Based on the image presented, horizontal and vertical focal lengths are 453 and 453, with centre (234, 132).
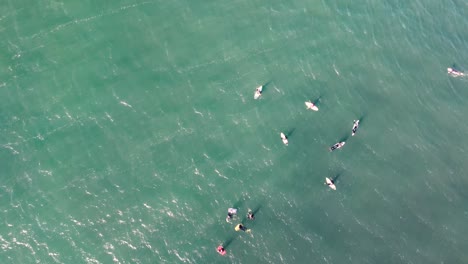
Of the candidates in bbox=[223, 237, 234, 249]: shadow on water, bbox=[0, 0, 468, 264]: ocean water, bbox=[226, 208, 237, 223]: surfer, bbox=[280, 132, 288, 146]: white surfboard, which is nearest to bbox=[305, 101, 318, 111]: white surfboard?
bbox=[0, 0, 468, 264]: ocean water

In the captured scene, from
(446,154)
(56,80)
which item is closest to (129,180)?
(56,80)

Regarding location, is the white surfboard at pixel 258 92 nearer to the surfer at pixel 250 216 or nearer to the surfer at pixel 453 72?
the surfer at pixel 250 216

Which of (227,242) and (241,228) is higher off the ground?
(241,228)

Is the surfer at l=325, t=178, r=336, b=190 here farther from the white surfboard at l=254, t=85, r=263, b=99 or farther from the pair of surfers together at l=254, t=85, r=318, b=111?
the white surfboard at l=254, t=85, r=263, b=99

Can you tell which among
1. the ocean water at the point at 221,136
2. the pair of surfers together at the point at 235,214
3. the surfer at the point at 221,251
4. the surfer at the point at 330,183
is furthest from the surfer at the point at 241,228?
the surfer at the point at 330,183

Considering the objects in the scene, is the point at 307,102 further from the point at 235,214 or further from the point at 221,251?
the point at 221,251

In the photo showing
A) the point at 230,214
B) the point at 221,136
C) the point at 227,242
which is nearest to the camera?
the point at 227,242

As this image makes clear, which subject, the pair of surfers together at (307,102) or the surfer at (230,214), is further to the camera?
the pair of surfers together at (307,102)

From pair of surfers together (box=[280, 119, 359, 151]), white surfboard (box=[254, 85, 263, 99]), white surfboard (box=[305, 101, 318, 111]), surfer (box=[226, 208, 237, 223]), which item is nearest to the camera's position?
surfer (box=[226, 208, 237, 223])

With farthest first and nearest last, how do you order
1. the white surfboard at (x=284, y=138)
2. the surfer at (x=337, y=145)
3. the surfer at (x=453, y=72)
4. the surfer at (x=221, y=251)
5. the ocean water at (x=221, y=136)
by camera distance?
the surfer at (x=453, y=72), the surfer at (x=337, y=145), the white surfboard at (x=284, y=138), the ocean water at (x=221, y=136), the surfer at (x=221, y=251)

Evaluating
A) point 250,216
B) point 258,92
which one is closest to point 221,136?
point 258,92
